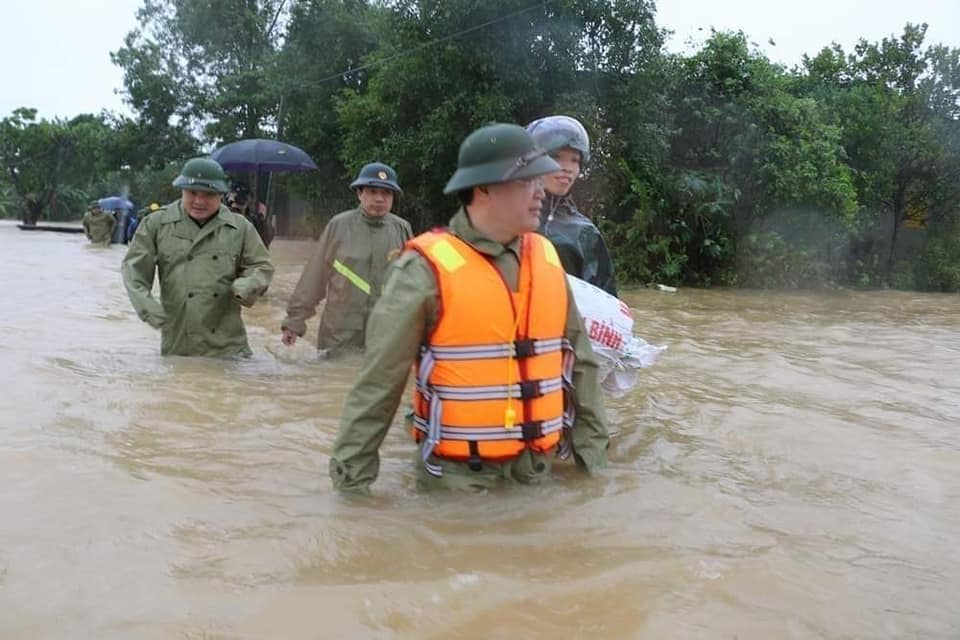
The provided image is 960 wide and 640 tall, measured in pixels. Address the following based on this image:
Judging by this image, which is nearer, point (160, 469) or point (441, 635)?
point (441, 635)

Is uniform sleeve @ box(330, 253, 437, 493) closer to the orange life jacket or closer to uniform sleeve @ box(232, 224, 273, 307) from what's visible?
the orange life jacket

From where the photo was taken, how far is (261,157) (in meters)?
12.9

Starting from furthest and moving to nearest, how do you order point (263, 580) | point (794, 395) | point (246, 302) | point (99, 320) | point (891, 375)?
point (99, 320)
point (891, 375)
point (794, 395)
point (246, 302)
point (263, 580)

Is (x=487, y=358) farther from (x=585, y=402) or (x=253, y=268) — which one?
(x=253, y=268)

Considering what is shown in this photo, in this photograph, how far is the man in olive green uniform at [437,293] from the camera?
9.71 feet

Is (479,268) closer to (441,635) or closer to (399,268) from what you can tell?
(399,268)

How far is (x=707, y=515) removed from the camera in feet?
11.5

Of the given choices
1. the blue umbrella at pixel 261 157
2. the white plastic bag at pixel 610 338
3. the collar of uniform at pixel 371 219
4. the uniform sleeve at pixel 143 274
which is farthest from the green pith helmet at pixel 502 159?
the blue umbrella at pixel 261 157

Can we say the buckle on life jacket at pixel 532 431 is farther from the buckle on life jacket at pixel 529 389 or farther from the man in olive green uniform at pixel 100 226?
the man in olive green uniform at pixel 100 226

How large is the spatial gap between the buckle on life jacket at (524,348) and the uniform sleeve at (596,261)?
1.18 meters

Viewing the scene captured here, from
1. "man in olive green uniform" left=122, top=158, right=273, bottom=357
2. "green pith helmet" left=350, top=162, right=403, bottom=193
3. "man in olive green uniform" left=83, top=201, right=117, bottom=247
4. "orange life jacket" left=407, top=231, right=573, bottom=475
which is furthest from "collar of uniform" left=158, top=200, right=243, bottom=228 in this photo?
"man in olive green uniform" left=83, top=201, right=117, bottom=247

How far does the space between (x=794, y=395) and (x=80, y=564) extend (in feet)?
16.2

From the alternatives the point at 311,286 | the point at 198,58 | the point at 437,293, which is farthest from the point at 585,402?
the point at 198,58

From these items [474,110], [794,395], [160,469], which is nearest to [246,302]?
[160,469]
